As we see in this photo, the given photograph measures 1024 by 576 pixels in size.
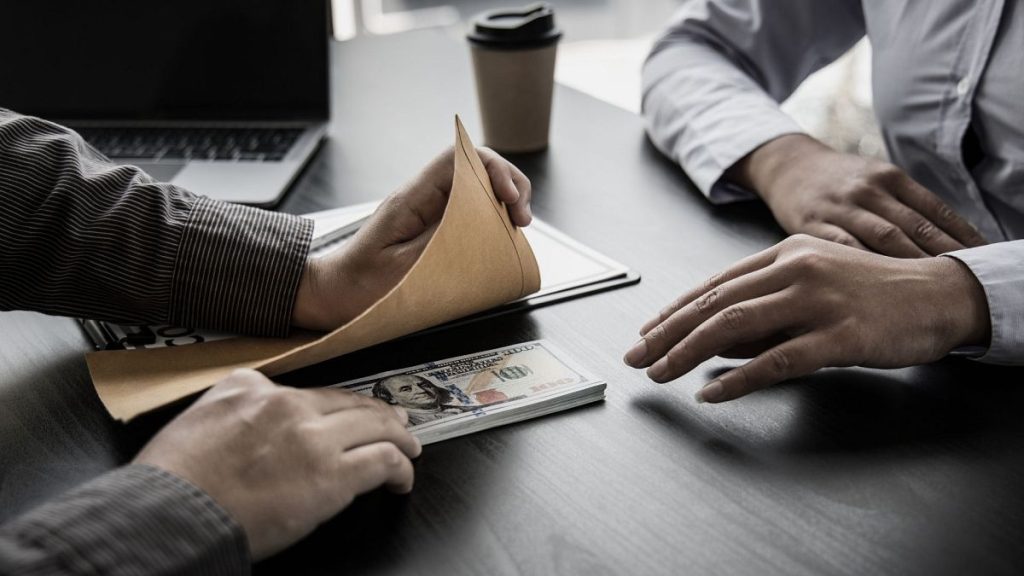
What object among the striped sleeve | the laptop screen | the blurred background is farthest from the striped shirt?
the blurred background

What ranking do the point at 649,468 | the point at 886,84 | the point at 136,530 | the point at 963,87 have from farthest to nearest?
the point at 886,84 → the point at 963,87 → the point at 649,468 → the point at 136,530

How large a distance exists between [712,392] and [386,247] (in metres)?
0.32

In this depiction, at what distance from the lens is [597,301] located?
0.85m

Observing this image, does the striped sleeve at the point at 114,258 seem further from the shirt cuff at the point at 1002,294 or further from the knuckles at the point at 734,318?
the shirt cuff at the point at 1002,294

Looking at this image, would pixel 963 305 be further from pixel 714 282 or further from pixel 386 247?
pixel 386 247

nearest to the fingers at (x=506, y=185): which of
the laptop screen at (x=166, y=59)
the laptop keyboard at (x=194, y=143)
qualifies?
the laptop keyboard at (x=194, y=143)

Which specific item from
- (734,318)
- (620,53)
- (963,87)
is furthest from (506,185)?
(620,53)

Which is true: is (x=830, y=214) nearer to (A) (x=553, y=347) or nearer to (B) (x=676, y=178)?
(B) (x=676, y=178)

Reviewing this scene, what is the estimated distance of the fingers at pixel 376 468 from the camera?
575mm

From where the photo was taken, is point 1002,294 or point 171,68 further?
point 171,68

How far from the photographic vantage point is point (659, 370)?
2.32ft

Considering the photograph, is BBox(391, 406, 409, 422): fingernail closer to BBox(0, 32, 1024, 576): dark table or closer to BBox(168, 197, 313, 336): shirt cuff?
BBox(0, 32, 1024, 576): dark table

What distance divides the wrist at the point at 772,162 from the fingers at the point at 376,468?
589mm

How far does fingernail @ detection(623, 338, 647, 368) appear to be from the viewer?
2.39ft
